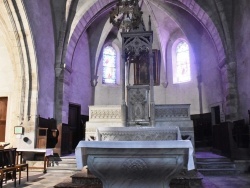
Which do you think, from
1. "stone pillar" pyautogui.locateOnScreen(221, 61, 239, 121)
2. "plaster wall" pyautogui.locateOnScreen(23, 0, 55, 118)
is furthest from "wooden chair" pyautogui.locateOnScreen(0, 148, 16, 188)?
"stone pillar" pyautogui.locateOnScreen(221, 61, 239, 121)

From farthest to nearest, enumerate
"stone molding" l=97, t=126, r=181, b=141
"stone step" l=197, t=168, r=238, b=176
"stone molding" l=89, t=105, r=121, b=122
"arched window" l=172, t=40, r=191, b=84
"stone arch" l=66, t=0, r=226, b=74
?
"arched window" l=172, t=40, r=191, b=84, "stone arch" l=66, t=0, r=226, b=74, "stone molding" l=89, t=105, r=121, b=122, "stone step" l=197, t=168, r=238, b=176, "stone molding" l=97, t=126, r=181, b=141

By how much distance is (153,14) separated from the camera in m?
14.5

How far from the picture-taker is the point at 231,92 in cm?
1027

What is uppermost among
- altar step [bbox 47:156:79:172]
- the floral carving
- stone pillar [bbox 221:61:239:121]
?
stone pillar [bbox 221:61:239:121]

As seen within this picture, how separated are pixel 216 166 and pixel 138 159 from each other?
622 centimetres

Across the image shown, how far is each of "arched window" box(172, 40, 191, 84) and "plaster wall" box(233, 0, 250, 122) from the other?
4253mm

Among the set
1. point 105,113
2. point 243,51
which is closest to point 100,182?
point 105,113

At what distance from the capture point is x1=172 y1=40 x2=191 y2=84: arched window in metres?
14.5

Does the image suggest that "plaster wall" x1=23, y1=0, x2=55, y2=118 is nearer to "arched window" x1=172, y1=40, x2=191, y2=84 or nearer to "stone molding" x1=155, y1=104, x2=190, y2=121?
"stone molding" x1=155, y1=104, x2=190, y2=121

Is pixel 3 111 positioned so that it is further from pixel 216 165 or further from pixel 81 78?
pixel 216 165

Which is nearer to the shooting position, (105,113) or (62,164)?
(62,164)

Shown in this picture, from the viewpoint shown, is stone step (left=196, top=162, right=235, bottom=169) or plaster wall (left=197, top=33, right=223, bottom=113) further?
plaster wall (left=197, top=33, right=223, bottom=113)

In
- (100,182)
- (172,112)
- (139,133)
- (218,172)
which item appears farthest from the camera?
(172,112)

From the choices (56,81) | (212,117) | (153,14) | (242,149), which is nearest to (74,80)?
(56,81)
